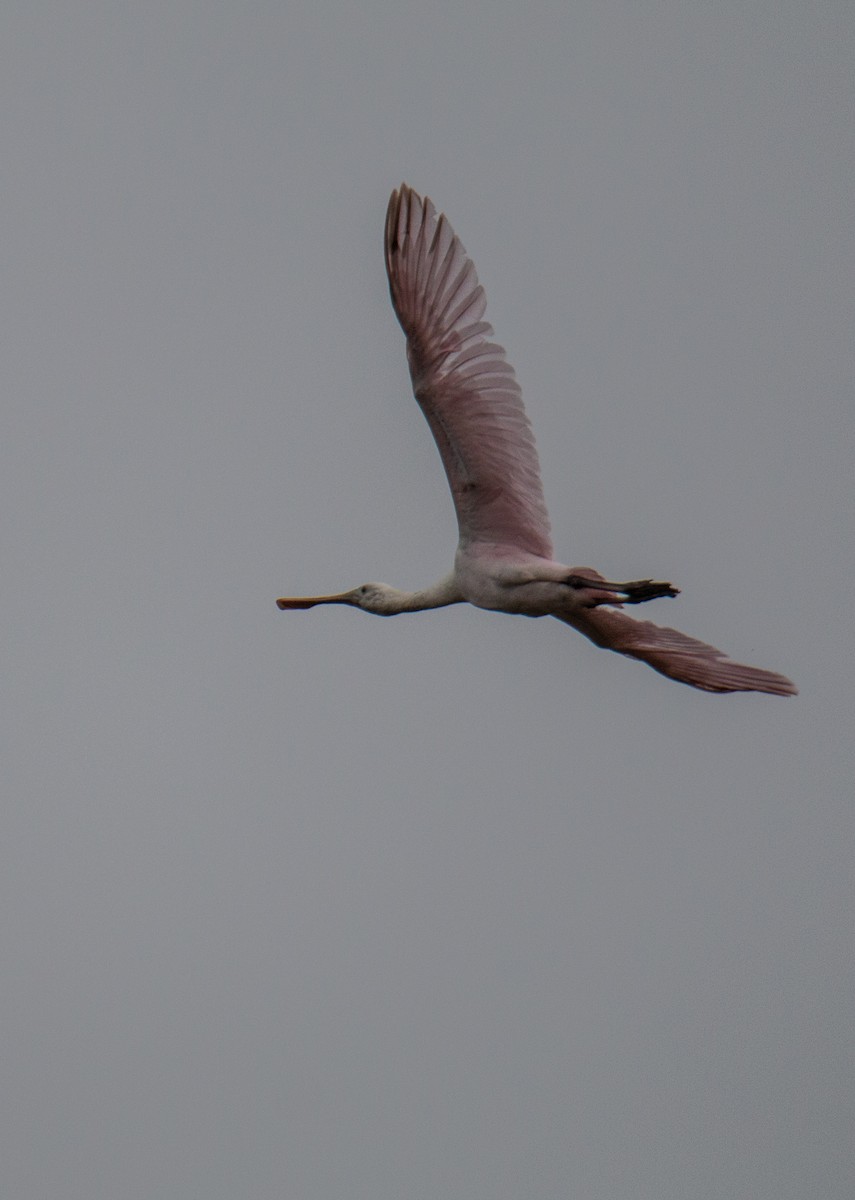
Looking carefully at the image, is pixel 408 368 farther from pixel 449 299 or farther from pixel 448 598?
pixel 448 598

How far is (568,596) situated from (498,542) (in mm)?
692

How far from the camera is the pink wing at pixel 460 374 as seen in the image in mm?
16500

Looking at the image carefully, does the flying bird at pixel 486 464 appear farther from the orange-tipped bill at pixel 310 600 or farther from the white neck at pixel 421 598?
the orange-tipped bill at pixel 310 600

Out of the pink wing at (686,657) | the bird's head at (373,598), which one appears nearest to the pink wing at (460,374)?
the pink wing at (686,657)

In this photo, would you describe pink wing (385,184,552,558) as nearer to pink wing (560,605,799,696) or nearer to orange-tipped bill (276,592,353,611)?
pink wing (560,605,799,696)

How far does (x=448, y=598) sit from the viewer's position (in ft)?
57.5

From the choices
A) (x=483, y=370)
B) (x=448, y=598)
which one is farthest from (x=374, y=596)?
(x=483, y=370)

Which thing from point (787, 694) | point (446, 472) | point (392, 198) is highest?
point (392, 198)

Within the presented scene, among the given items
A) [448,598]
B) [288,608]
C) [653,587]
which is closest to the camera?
[653,587]

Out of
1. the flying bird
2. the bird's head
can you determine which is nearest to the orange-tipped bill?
the bird's head

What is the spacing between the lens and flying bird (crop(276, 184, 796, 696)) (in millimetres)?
16484

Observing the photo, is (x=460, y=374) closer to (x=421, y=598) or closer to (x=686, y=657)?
(x=421, y=598)

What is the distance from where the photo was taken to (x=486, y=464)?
1675 centimetres

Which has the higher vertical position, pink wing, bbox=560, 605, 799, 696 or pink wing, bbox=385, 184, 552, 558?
pink wing, bbox=385, 184, 552, 558
